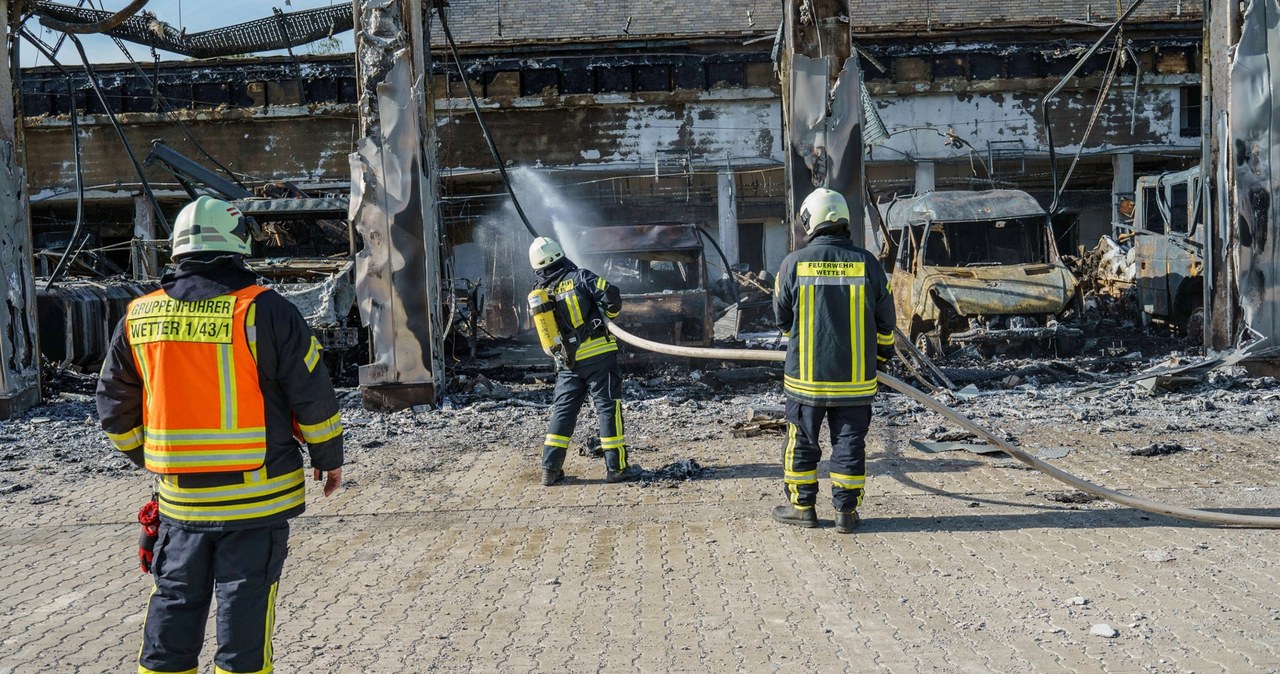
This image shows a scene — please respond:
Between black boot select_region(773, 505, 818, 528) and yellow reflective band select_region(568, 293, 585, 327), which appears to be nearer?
black boot select_region(773, 505, 818, 528)

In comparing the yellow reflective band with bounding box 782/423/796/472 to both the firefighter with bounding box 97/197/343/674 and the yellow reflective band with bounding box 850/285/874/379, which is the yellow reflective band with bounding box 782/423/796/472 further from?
the firefighter with bounding box 97/197/343/674

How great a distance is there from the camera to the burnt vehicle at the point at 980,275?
41.0 ft

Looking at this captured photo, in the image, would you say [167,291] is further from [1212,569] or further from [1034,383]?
[1034,383]

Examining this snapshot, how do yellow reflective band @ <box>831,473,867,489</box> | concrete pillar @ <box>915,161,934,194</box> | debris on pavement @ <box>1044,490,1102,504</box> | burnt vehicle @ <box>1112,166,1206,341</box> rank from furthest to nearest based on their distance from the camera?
concrete pillar @ <box>915,161,934,194</box> < burnt vehicle @ <box>1112,166,1206,341</box> < debris on pavement @ <box>1044,490,1102,504</box> < yellow reflective band @ <box>831,473,867,489</box>

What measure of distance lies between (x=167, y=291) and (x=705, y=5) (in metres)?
29.9

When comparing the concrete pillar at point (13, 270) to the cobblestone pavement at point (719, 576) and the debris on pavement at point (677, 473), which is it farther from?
the debris on pavement at point (677, 473)

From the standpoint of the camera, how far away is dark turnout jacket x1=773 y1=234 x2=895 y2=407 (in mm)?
5680

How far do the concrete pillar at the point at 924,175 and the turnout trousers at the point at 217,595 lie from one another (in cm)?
2544

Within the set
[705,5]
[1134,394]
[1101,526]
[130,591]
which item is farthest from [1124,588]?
[705,5]

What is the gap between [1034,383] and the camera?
10969 mm

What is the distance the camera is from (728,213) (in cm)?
2689

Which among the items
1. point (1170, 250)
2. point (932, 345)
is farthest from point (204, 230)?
point (1170, 250)

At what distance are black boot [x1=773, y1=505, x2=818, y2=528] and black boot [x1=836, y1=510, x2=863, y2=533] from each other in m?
0.16

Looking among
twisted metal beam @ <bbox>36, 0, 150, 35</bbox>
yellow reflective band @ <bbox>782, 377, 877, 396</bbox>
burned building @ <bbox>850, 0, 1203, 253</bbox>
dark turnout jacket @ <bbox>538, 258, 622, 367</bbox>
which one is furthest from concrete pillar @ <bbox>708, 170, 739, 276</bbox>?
yellow reflective band @ <bbox>782, 377, 877, 396</bbox>
